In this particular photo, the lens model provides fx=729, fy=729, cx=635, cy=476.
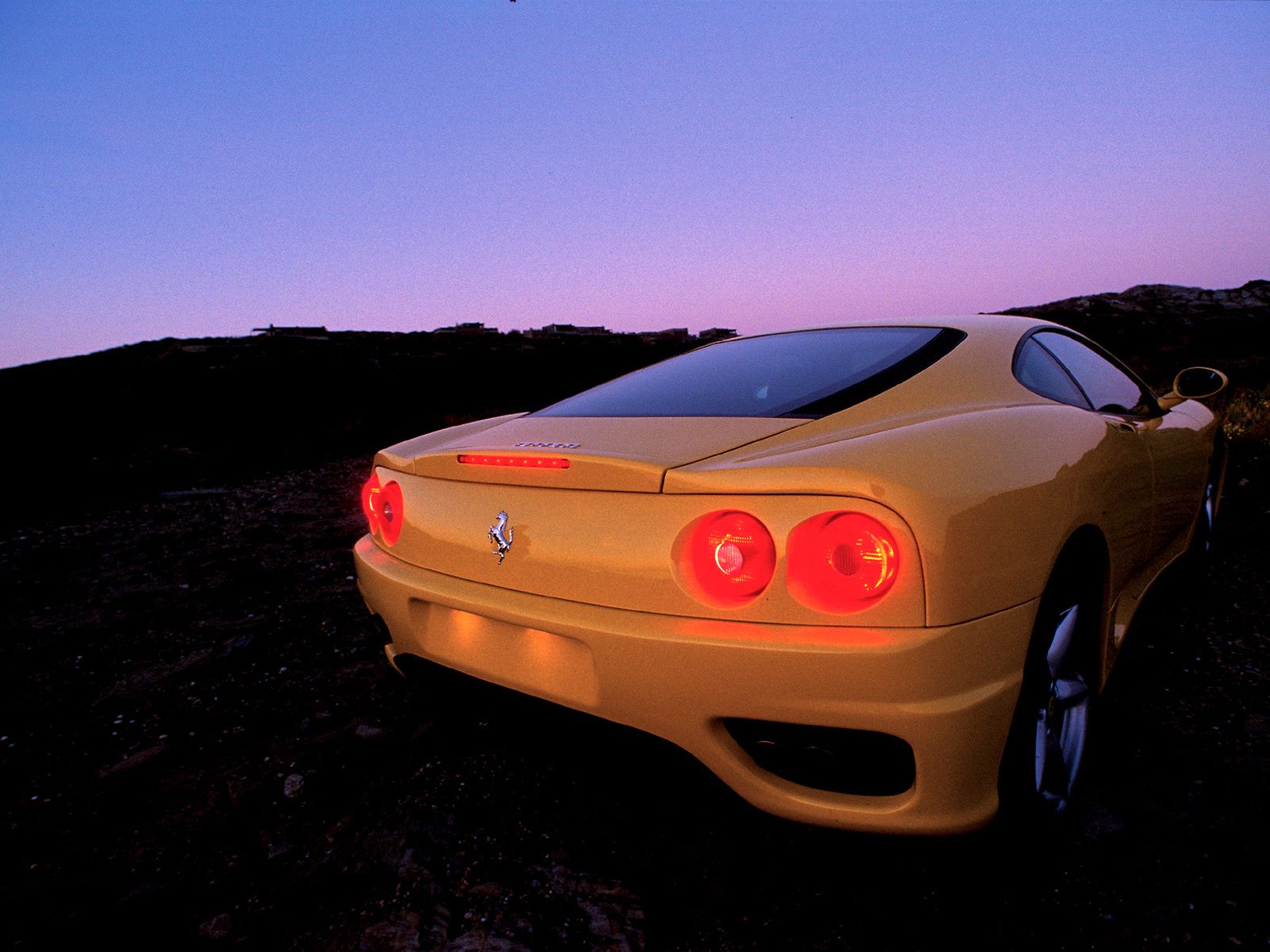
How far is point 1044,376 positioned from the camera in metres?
2.20

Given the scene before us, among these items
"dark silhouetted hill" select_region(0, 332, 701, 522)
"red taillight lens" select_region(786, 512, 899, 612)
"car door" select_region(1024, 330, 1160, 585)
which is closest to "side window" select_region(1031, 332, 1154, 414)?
"car door" select_region(1024, 330, 1160, 585)

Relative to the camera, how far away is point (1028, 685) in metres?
1.47

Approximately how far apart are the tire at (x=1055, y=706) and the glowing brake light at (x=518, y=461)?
1.03 meters

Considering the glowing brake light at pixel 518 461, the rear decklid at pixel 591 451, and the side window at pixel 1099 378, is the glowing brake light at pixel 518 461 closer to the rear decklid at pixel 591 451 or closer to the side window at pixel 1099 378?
the rear decklid at pixel 591 451

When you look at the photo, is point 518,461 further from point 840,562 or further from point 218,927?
point 218,927

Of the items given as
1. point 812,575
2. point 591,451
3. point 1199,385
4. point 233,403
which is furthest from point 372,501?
point 233,403

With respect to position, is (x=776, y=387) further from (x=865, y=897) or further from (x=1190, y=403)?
(x=1190, y=403)

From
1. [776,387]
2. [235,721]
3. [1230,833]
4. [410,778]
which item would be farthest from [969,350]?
[235,721]

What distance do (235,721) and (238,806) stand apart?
0.58m

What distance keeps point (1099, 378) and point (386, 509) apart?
252 centimetres

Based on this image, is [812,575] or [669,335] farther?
[669,335]

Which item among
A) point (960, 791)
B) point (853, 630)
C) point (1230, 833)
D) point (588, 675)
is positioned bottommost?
point (1230, 833)

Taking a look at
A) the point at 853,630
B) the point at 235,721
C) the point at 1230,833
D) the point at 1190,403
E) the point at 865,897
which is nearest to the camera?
the point at 853,630

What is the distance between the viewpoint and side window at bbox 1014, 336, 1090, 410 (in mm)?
2090
